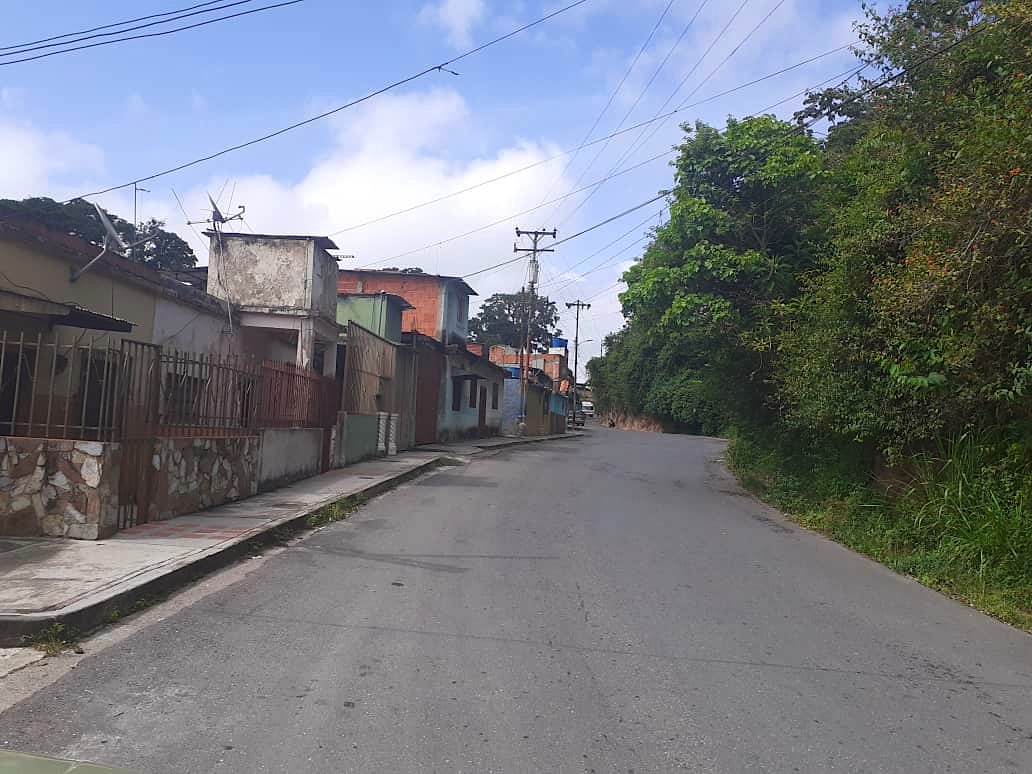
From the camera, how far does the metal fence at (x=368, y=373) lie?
17.8 metres

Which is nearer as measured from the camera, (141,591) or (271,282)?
(141,591)

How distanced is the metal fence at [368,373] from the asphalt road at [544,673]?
28.9ft

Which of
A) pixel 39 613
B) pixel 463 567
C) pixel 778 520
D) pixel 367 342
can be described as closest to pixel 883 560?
pixel 778 520

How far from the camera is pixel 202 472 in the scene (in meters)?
10.2

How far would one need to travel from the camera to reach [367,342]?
63.0 ft

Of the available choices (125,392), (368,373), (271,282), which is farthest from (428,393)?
(125,392)

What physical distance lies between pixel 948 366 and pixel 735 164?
7720 mm

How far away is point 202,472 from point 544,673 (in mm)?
6544

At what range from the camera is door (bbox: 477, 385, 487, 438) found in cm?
3594

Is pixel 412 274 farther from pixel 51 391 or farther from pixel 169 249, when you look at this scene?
pixel 51 391

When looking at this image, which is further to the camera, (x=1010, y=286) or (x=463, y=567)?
(x=463, y=567)

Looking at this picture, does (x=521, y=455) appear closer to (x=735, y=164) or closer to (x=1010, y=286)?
(x=735, y=164)

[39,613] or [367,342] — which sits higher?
[367,342]

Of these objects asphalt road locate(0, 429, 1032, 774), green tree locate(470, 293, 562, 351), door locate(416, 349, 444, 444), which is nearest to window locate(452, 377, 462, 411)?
door locate(416, 349, 444, 444)
